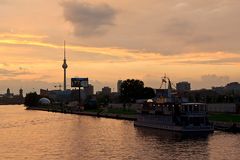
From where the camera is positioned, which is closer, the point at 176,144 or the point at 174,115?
the point at 176,144

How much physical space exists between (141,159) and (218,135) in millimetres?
34720

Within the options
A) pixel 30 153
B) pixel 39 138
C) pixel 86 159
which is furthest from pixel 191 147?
pixel 39 138

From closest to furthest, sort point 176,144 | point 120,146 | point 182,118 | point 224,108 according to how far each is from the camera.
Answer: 1. point 120,146
2. point 176,144
3. point 182,118
4. point 224,108

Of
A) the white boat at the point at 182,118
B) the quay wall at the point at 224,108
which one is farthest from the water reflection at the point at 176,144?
the quay wall at the point at 224,108

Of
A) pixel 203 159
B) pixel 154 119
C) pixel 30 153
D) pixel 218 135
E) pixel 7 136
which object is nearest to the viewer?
pixel 203 159

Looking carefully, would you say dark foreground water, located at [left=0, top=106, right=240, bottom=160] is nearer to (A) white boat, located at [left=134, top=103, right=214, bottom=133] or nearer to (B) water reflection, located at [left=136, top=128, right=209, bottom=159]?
(B) water reflection, located at [left=136, top=128, right=209, bottom=159]

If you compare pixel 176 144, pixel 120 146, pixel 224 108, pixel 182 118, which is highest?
pixel 224 108

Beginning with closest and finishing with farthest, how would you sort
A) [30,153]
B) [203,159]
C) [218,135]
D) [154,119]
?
1. [203,159]
2. [30,153]
3. [218,135]
4. [154,119]

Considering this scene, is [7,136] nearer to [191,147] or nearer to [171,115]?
[171,115]

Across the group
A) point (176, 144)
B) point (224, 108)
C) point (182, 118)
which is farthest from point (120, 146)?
point (224, 108)

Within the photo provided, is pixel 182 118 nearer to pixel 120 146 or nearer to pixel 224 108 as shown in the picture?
pixel 120 146

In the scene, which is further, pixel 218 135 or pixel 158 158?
pixel 218 135

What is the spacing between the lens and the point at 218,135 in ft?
341

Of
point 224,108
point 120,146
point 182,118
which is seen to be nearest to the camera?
point 120,146
